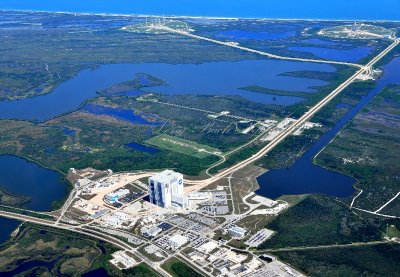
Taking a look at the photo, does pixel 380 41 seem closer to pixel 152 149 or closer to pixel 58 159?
pixel 152 149

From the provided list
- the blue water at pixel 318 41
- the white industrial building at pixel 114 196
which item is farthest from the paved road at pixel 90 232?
the blue water at pixel 318 41

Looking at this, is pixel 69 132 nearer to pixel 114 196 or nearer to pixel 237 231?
pixel 114 196

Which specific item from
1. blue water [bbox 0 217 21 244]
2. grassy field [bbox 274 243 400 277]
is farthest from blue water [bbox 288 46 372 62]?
blue water [bbox 0 217 21 244]

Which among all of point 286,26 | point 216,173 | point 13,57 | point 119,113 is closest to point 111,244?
point 216,173

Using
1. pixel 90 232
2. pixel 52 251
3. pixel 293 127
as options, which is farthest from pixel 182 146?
pixel 52 251

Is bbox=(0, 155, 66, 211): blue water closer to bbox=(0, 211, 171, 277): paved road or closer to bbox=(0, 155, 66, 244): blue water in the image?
bbox=(0, 155, 66, 244): blue water

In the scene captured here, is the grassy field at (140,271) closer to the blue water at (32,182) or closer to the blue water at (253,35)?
the blue water at (32,182)
